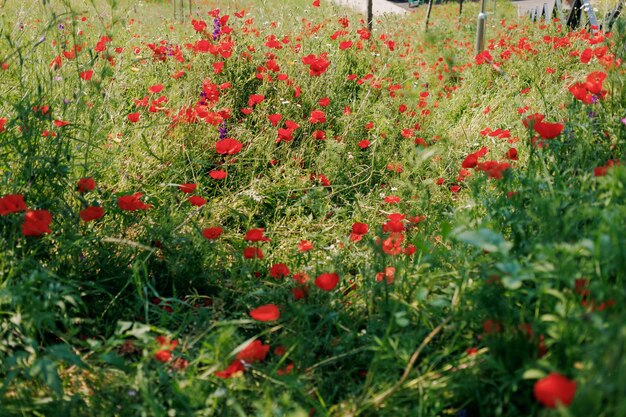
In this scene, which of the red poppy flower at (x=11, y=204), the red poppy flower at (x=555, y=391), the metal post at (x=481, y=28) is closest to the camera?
the red poppy flower at (x=555, y=391)

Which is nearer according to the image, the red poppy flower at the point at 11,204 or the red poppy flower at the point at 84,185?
the red poppy flower at the point at 11,204

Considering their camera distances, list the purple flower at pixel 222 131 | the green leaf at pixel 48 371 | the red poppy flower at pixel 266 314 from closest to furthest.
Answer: the green leaf at pixel 48 371 → the red poppy flower at pixel 266 314 → the purple flower at pixel 222 131

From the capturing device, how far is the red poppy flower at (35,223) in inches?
66.5

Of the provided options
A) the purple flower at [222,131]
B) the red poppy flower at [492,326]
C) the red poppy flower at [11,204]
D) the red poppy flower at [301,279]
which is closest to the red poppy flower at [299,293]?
the red poppy flower at [301,279]

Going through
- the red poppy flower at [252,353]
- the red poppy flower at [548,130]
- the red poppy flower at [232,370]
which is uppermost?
the red poppy flower at [548,130]

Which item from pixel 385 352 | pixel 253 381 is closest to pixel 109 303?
pixel 253 381

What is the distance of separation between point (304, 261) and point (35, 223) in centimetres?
93

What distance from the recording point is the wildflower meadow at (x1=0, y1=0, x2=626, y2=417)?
136 centimetres

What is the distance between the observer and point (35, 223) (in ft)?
5.60

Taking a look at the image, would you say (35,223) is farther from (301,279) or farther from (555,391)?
(555,391)

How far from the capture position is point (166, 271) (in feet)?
6.98

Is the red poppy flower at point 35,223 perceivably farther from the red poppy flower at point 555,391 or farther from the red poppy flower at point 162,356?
the red poppy flower at point 555,391

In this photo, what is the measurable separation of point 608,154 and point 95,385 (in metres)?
1.76

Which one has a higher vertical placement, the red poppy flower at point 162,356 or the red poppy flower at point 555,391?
the red poppy flower at point 555,391
